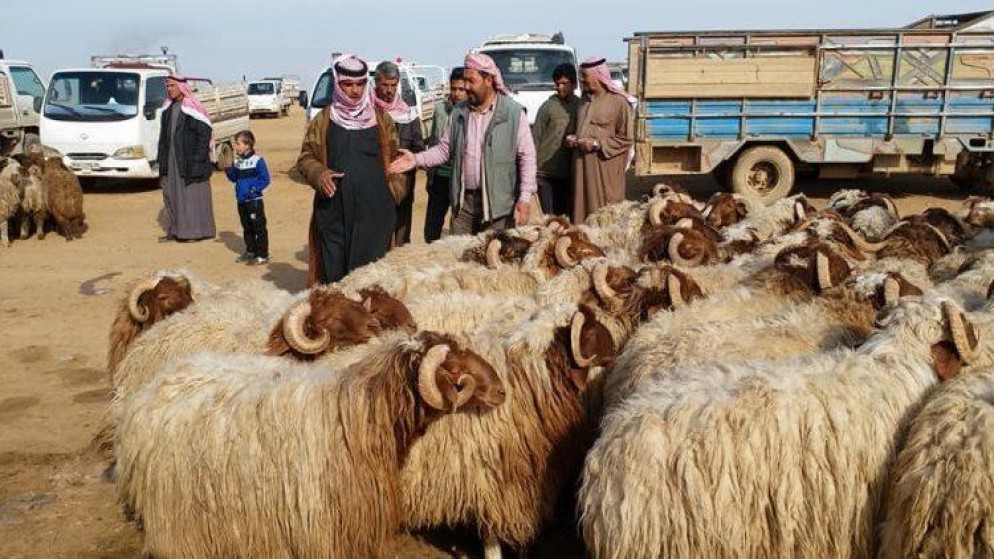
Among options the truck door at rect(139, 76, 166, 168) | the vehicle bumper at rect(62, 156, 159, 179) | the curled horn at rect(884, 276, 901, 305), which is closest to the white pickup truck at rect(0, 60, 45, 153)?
the vehicle bumper at rect(62, 156, 159, 179)

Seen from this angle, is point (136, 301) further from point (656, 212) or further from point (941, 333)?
point (941, 333)

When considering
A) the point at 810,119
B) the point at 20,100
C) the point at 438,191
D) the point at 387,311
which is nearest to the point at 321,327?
the point at 387,311

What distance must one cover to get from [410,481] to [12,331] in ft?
20.3

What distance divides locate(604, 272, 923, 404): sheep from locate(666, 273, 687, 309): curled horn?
377 mm

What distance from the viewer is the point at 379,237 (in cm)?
605

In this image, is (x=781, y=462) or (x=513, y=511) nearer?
(x=781, y=462)

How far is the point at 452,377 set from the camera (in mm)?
3395

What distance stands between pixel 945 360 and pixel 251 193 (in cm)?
911

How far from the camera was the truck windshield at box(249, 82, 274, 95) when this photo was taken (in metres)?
39.8

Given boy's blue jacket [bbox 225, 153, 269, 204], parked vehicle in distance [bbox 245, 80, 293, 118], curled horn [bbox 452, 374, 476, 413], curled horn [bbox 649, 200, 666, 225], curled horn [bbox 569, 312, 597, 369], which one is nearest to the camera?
curled horn [bbox 452, 374, 476, 413]

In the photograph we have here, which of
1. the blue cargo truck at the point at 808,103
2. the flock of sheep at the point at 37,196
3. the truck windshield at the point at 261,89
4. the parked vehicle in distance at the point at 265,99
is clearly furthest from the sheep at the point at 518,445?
the truck windshield at the point at 261,89

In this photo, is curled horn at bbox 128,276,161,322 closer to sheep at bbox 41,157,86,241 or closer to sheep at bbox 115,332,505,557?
sheep at bbox 115,332,505,557

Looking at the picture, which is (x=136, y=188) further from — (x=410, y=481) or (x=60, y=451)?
(x=410, y=481)

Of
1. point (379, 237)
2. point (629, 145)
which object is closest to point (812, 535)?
point (379, 237)
